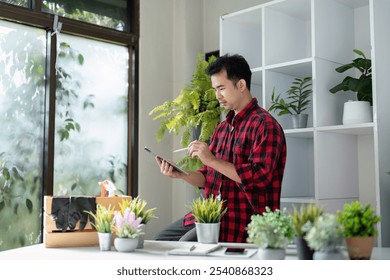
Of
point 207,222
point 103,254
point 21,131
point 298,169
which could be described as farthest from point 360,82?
point 21,131

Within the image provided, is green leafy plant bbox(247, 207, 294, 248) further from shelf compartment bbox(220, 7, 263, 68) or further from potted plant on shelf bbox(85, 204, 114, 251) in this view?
shelf compartment bbox(220, 7, 263, 68)

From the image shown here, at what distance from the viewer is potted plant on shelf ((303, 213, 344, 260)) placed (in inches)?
54.7

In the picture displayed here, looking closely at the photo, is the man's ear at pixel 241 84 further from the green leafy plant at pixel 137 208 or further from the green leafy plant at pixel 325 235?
the green leafy plant at pixel 325 235

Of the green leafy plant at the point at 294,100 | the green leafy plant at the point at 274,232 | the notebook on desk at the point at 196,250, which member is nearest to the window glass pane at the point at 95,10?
the green leafy plant at the point at 294,100

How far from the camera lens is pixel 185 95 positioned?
13.1ft

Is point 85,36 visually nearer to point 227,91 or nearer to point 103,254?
point 227,91

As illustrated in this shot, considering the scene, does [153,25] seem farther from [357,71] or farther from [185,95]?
[357,71]

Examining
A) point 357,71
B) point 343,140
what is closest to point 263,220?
point 343,140

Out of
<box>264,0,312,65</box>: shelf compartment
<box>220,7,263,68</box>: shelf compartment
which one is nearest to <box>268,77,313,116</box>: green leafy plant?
<box>264,0,312,65</box>: shelf compartment

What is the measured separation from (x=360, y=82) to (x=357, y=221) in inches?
74.6

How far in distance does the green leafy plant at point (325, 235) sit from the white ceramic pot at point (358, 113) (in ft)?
6.12

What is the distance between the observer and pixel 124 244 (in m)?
1.83

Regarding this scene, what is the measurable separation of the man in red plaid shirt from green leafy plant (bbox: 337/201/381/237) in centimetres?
99

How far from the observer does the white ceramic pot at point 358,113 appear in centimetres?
315
